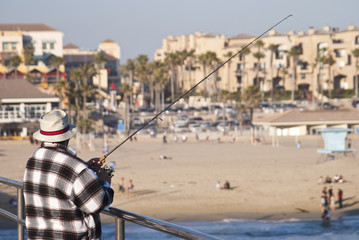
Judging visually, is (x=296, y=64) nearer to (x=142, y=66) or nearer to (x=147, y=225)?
(x=142, y=66)

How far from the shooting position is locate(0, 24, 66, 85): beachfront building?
70.4m

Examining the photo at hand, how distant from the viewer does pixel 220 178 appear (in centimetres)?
3009

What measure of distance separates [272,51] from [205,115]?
21233 millimetres

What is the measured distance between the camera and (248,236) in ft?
60.5

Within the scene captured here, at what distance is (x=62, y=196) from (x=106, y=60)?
79376 millimetres

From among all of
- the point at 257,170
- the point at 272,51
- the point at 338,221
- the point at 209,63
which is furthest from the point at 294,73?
the point at 338,221

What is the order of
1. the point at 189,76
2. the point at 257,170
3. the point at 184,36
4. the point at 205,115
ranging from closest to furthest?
the point at 257,170 → the point at 205,115 → the point at 189,76 → the point at 184,36

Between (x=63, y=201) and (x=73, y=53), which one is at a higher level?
(x=73, y=53)

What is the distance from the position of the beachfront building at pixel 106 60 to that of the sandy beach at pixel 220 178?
3673cm

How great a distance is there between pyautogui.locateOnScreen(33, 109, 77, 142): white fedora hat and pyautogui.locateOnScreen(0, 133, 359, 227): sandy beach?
36.7ft

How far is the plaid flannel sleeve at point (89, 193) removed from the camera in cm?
270

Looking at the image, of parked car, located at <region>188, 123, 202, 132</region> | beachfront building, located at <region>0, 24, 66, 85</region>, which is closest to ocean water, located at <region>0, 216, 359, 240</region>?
parked car, located at <region>188, 123, 202, 132</region>

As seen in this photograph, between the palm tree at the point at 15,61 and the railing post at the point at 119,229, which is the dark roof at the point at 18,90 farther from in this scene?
the railing post at the point at 119,229

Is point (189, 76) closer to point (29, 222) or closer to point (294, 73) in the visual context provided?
point (294, 73)
